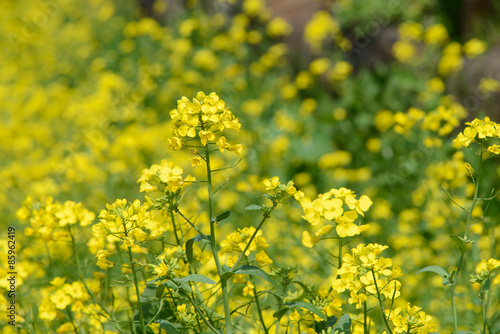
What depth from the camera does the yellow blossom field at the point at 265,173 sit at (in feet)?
4.46

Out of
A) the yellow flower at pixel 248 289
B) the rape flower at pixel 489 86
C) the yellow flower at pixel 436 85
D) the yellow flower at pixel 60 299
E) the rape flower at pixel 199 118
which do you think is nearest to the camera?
the rape flower at pixel 199 118

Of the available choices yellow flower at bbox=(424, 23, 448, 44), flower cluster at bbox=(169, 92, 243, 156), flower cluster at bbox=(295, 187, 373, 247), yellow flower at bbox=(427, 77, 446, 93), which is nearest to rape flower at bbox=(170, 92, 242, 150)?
flower cluster at bbox=(169, 92, 243, 156)

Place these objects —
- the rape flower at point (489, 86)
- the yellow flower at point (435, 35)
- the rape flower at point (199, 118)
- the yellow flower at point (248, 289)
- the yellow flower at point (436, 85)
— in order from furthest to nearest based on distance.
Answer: the yellow flower at point (435, 35) → the yellow flower at point (436, 85) → the rape flower at point (489, 86) → the yellow flower at point (248, 289) → the rape flower at point (199, 118)

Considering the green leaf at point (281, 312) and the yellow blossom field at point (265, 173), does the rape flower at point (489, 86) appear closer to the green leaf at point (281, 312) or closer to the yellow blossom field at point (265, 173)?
the yellow blossom field at point (265, 173)

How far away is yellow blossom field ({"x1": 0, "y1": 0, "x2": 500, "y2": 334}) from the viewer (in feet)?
4.46

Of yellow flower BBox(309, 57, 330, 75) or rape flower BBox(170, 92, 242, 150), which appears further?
yellow flower BBox(309, 57, 330, 75)

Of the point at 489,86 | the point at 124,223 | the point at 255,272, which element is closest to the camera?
the point at 255,272

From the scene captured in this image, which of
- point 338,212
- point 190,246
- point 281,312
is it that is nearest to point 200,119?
point 190,246

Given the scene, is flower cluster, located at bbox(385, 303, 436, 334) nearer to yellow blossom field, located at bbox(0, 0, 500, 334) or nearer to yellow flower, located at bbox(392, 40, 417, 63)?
yellow blossom field, located at bbox(0, 0, 500, 334)

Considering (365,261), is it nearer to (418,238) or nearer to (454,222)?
(454,222)

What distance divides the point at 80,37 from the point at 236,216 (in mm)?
6254

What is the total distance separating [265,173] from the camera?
4266 mm

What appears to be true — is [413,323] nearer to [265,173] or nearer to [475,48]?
[265,173]

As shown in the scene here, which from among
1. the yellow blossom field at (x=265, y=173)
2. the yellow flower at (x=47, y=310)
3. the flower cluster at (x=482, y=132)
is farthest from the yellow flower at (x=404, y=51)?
the yellow flower at (x=47, y=310)
